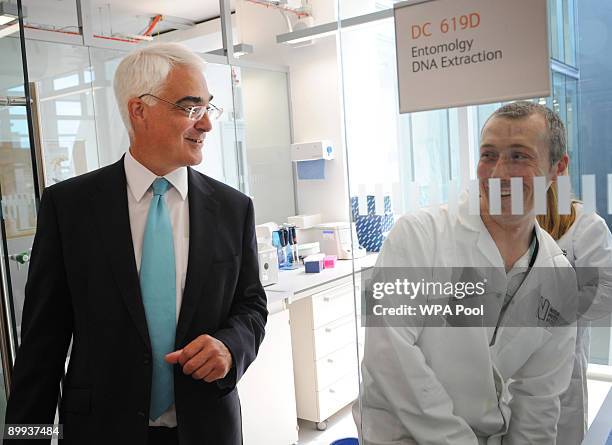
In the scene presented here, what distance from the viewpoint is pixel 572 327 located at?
2.88 ft

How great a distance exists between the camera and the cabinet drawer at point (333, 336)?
3.21 metres

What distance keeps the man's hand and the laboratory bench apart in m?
1.46

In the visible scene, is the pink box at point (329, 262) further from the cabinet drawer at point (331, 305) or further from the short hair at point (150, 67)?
the short hair at point (150, 67)

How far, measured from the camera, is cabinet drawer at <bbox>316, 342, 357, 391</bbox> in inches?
127

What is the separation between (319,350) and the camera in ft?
10.6

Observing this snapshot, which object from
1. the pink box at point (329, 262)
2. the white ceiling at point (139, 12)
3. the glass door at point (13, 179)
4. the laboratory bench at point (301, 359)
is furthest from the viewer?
the white ceiling at point (139, 12)

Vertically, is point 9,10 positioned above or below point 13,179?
above

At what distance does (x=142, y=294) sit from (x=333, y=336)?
7.15 feet

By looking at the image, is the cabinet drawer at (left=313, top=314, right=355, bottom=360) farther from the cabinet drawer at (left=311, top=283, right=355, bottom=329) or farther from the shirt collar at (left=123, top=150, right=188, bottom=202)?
the shirt collar at (left=123, top=150, right=188, bottom=202)

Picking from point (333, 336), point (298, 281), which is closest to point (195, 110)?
point (298, 281)

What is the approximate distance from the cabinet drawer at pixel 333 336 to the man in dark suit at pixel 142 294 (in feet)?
5.99

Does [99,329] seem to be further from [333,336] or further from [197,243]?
[333,336]

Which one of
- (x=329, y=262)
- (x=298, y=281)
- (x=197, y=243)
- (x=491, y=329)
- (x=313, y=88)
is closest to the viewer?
(x=491, y=329)

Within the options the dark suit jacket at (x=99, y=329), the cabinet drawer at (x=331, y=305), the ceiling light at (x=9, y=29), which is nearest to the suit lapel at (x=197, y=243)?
the dark suit jacket at (x=99, y=329)
